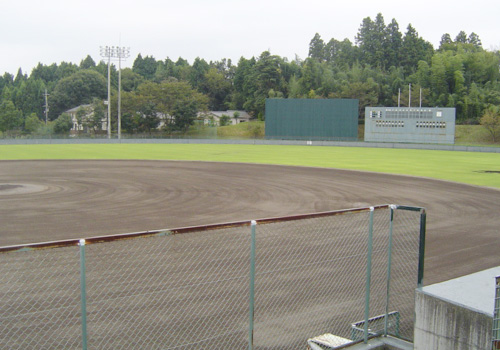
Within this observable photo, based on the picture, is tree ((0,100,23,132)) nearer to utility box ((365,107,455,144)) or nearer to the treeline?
the treeline

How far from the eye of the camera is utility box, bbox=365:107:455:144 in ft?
219

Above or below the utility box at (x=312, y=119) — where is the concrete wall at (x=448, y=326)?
below

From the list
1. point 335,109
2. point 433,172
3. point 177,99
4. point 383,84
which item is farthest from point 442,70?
point 433,172

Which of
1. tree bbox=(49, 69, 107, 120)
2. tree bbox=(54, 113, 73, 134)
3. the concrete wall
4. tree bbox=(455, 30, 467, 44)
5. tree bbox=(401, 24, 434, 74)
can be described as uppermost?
tree bbox=(455, 30, 467, 44)

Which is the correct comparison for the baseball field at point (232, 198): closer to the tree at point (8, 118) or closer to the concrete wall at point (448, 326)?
the concrete wall at point (448, 326)

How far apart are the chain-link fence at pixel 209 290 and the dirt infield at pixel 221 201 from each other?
1.80m

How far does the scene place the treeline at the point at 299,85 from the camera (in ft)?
317

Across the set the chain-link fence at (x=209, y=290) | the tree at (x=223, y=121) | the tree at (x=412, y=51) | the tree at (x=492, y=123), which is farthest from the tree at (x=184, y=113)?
the chain-link fence at (x=209, y=290)

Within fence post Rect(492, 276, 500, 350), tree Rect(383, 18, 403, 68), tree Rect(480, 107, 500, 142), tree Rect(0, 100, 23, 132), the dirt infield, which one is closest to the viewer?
fence post Rect(492, 276, 500, 350)

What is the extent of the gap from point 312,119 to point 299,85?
47014mm

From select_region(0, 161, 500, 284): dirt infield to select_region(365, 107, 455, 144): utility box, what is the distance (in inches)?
1594

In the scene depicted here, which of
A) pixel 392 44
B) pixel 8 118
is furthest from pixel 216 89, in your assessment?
pixel 392 44

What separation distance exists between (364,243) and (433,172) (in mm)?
22908

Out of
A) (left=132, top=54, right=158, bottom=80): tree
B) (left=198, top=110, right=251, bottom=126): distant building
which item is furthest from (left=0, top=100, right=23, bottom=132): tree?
(left=132, top=54, right=158, bottom=80): tree
